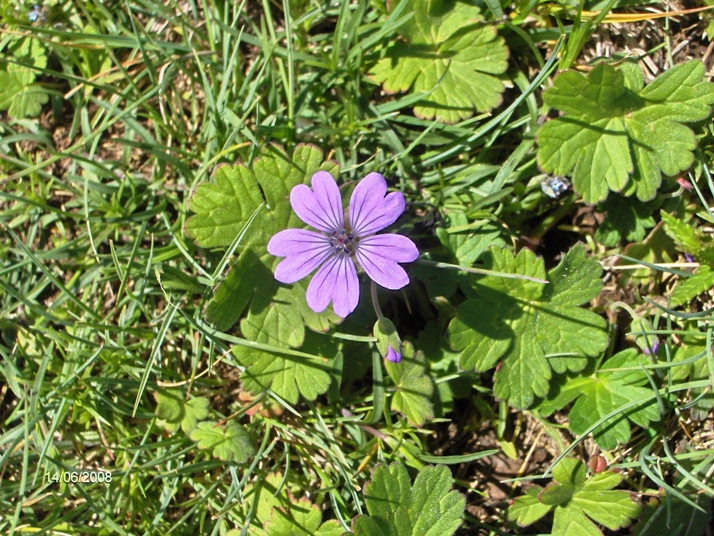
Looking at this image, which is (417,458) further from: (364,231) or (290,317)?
(364,231)

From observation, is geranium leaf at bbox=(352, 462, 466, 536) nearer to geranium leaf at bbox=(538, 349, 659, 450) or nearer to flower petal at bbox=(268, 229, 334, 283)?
geranium leaf at bbox=(538, 349, 659, 450)

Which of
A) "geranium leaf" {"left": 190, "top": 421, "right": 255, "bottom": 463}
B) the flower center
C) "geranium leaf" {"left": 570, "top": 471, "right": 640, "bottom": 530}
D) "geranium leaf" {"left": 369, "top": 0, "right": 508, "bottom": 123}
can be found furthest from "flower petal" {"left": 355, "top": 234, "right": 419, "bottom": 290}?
"geranium leaf" {"left": 570, "top": 471, "right": 640, "bottom": 530}

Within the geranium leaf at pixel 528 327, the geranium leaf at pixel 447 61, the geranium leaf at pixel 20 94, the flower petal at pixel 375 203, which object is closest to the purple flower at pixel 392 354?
the geranium leaf at pixel 528 327

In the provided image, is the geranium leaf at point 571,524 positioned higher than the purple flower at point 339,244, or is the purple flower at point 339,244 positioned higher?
the purple flower at point 339,244

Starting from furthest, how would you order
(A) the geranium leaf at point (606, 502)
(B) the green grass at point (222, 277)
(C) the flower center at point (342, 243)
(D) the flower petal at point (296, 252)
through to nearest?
(B) the green grass at point (222, 277), (A) the geranium leaf at point (606, 502), (C) the flower center at point (342, 243), (D) the flower petal at point (296, 252)

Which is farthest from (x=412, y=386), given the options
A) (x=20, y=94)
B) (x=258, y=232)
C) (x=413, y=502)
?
(x=20, y=94)

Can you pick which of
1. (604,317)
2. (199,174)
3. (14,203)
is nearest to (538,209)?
(604,317)

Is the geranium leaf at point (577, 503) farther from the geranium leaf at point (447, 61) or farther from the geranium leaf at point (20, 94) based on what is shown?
the geranium leaf at point (20, 94)
